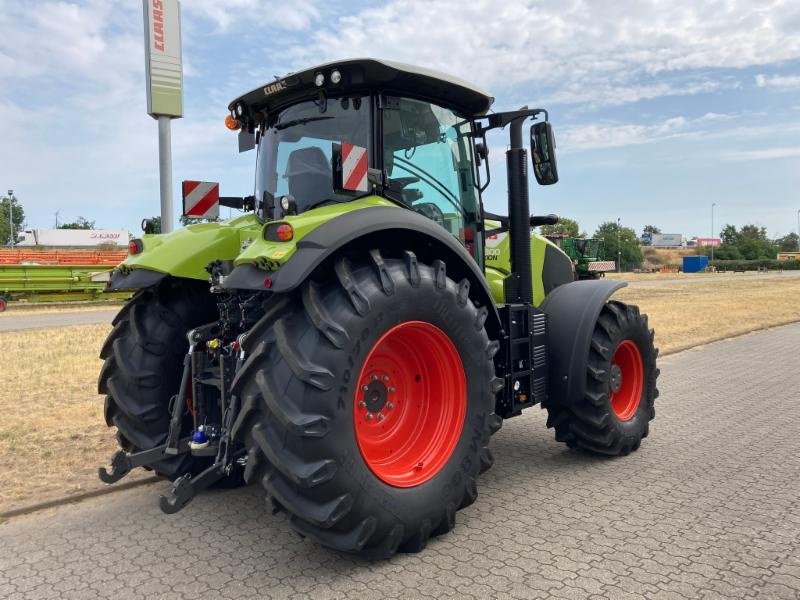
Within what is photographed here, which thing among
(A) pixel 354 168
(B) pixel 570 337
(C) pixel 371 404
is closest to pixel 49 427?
(C) pixel 371 404

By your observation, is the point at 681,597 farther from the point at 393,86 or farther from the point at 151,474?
the point at 151,474

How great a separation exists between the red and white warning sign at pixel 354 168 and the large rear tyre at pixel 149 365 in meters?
1.50

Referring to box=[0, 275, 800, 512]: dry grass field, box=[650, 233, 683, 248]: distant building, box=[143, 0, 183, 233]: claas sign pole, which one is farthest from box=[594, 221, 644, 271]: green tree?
box=[143, 0, 183, 233]: claas sign pole

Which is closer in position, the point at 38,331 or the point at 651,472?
the point at 651,472

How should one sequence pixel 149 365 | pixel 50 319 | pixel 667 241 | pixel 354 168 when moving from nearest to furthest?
pixel 354 168 → pixel 149 365 → pixel 50 319 → pixel 667 241

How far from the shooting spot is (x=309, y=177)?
149 inches

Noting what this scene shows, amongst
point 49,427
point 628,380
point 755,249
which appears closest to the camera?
point 628,380

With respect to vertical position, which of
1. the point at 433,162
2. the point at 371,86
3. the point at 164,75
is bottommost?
the point at 433,162

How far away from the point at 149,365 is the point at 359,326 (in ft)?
5.49

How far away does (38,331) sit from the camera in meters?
13.5

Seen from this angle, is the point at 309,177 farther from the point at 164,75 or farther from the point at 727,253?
the point at 727,253

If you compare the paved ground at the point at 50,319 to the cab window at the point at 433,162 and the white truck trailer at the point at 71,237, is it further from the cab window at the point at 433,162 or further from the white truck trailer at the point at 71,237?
the white truck trailer at the point at 71,237

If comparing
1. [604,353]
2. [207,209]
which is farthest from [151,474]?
[604,353]

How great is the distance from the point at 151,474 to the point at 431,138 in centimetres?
301
